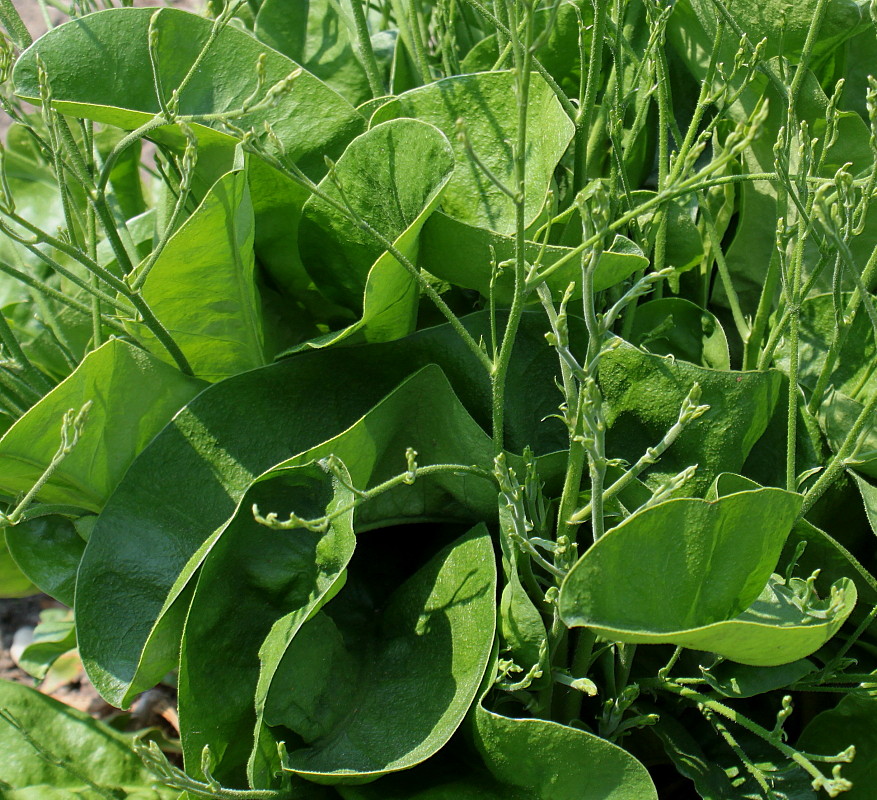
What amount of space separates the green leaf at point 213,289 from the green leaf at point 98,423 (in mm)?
26

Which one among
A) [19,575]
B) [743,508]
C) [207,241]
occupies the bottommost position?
[19,575]

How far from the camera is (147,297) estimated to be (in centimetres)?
56

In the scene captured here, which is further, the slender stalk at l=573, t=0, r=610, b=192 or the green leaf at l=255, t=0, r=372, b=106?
the green leaf at l=255, t=0, r=372, b=106

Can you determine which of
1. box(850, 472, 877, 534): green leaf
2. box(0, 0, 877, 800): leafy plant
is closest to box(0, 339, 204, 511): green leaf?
box(0, 0, 877, 800): leafy plant

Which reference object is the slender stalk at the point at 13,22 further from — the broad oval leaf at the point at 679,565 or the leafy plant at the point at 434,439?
the broad oval leaf at the point at 679,565

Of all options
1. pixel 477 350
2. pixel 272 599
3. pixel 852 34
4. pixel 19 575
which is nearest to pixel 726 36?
pixel 852 34

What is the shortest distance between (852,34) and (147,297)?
52 cm

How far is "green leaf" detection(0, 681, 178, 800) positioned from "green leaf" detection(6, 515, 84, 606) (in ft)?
0.38

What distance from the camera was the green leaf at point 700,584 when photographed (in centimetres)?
39

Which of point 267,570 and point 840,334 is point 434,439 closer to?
point 267,570

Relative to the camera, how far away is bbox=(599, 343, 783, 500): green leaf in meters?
0.57

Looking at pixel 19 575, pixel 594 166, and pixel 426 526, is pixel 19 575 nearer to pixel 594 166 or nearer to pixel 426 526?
pixel 426 526

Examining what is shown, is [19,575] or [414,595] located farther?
[19,575]

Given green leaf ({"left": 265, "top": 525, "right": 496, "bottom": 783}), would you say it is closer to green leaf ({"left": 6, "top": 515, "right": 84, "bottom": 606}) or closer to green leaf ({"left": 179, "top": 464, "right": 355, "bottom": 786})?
green leaf ({"left": 179, "top": 464, "right": 355, "bottom": 786})
